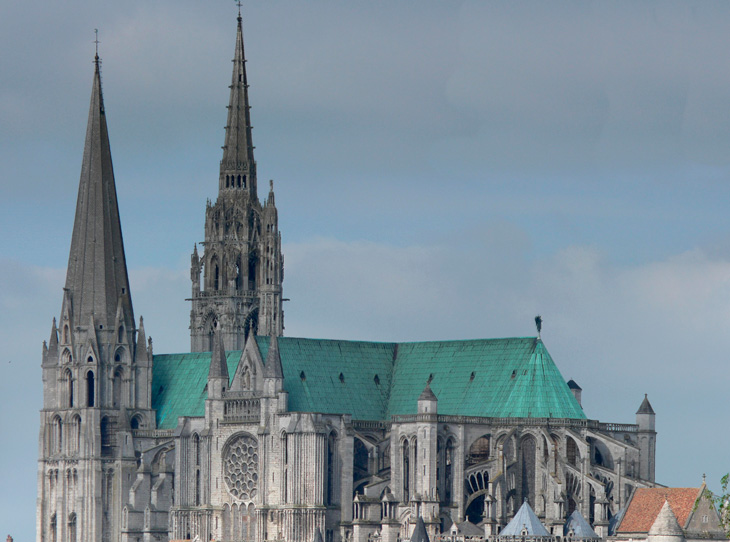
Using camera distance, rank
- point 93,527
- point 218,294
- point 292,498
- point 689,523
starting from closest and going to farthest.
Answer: point 689,523 < point 292,498 < point 93,527 < point 218,294

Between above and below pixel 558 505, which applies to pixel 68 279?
above

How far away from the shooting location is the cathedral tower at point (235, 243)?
189750 mm

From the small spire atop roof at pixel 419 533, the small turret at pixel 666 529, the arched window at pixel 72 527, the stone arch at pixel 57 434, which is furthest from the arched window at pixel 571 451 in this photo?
the stone arch at pixel 57 434

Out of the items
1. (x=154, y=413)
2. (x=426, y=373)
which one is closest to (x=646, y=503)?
(x=426, y=373)

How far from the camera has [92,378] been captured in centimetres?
17838

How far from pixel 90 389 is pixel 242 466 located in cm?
1749

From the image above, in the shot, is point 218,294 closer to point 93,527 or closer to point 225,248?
point 225,248

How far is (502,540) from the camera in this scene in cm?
15012

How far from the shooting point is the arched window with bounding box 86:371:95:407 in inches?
7018

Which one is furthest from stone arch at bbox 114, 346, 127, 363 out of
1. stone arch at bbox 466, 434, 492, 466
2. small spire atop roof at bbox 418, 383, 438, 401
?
stone arch at bbox 466, 434, 492, 466

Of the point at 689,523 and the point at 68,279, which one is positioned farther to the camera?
the point at 68,279

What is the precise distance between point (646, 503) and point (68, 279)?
4571 centimetres

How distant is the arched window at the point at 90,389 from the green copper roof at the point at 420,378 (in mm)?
7996

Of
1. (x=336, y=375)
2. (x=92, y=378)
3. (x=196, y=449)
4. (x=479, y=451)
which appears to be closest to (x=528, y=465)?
(x=479, y=451)
